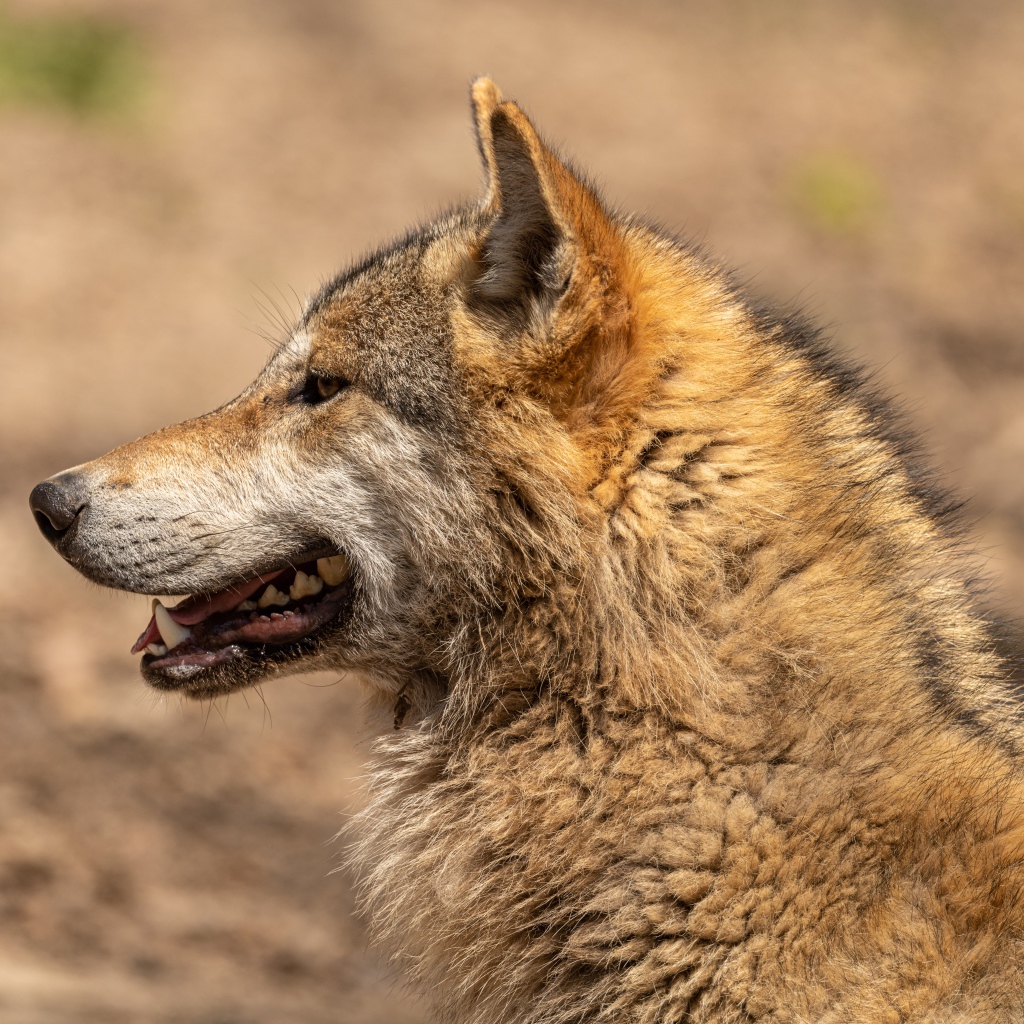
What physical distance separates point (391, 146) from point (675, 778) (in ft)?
34.0

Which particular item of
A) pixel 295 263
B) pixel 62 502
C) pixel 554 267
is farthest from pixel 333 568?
pixel 295 263

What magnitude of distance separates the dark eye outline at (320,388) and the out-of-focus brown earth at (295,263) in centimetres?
110

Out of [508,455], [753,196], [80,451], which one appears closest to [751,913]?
[508,455]

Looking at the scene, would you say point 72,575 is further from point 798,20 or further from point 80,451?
point 798,20

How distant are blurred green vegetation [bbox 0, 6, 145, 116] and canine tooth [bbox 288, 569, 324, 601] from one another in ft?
32.2

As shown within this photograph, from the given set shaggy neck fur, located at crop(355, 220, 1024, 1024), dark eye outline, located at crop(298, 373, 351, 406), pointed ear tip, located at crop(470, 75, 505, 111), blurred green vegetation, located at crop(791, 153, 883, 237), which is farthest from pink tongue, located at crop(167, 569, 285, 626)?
blurred green vegetation, located at crop(791, 153, 883, 237)

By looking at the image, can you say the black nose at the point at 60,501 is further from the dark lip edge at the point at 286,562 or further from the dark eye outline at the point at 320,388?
the dark eye outline at the point at 320,388

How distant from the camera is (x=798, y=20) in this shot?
14.1m

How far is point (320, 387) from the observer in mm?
3723

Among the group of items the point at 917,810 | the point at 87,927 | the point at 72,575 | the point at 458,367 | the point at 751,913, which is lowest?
the point at 87,927

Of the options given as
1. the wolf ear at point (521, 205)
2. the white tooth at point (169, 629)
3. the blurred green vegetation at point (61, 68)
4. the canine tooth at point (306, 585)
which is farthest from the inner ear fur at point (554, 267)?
the blurred green vegetation at point (61, 68)

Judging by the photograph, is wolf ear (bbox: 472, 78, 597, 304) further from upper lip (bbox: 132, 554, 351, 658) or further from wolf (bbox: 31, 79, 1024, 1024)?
upper lip (bbox: 132, 554, 351, 658)

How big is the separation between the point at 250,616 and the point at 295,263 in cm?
774

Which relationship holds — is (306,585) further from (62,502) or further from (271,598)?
(62,502)
